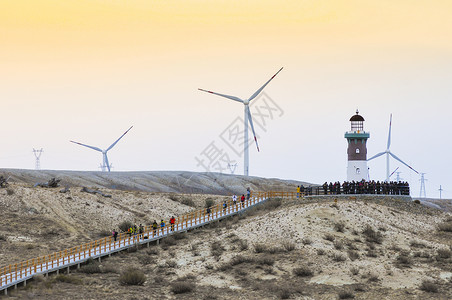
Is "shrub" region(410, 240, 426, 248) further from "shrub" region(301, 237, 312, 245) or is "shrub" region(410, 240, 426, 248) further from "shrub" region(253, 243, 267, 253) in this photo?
"shrub" region(253, 243, 267, 253)

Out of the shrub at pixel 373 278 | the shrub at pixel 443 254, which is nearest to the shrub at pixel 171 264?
the shrub at pixel 373 278

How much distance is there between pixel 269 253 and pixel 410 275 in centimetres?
1047

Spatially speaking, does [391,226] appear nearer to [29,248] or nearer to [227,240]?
[227,240]

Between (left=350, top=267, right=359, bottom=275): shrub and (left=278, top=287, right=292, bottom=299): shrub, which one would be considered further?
(left=350, top=267, right=359, bottom=275): shrub

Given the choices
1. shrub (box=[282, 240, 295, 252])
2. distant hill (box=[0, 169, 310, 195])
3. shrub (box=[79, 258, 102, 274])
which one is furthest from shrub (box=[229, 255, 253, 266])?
distant hill (box=[0, 169, 310, 195])

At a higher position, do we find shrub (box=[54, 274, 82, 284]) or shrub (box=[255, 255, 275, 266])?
shrub (box=[255, 255, 275, 266])

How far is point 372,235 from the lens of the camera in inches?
2205

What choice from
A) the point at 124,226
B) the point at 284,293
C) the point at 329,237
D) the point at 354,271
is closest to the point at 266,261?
the point at 284,293

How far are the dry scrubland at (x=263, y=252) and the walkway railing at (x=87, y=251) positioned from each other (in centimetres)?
82

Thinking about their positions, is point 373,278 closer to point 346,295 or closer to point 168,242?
point 346,295

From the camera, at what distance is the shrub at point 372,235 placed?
2178 inches

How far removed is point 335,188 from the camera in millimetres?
69188

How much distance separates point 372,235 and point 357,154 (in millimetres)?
21564

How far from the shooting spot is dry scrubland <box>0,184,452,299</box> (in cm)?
4519
